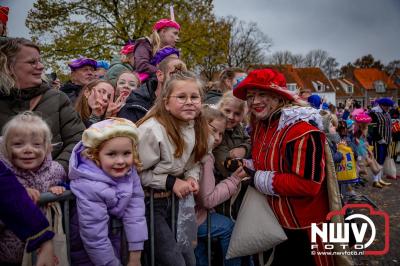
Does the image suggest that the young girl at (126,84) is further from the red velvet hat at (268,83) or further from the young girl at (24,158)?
the young girl at (24,158)

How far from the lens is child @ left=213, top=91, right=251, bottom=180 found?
10.4ft

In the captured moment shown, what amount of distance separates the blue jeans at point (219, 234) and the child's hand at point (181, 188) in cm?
58

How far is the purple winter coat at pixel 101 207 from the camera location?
7.03 ft

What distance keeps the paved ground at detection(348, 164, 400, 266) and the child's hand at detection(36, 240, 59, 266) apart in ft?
13.0

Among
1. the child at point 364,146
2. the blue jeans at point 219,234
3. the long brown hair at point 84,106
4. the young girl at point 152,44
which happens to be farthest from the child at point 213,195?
the child at point 364,146

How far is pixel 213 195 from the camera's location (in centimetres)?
282

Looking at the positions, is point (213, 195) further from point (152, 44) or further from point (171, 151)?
point (152, 44)

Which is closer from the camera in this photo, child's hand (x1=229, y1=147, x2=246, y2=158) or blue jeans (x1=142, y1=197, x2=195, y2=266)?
blue jeans (x1=142, y1=197, x2=195, y2=266)

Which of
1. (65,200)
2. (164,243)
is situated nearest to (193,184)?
(164,243)

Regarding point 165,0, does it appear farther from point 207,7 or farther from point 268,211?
point 268,211

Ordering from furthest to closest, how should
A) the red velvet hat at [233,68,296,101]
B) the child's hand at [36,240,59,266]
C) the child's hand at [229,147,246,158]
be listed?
the child's hand at [229,147,246,158] → the red velvet hat at [233,68,296,101] → the child's hand at [36,240,59,266]

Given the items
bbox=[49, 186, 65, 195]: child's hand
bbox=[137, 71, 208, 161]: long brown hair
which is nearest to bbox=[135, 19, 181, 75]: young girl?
bbox=[137, 71, 208, 161]: long brown hair

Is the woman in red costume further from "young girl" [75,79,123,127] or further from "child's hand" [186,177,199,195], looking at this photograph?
"young girl" [75,79,123,127]

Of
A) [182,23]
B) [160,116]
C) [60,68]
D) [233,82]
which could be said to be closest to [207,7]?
[182,23]
